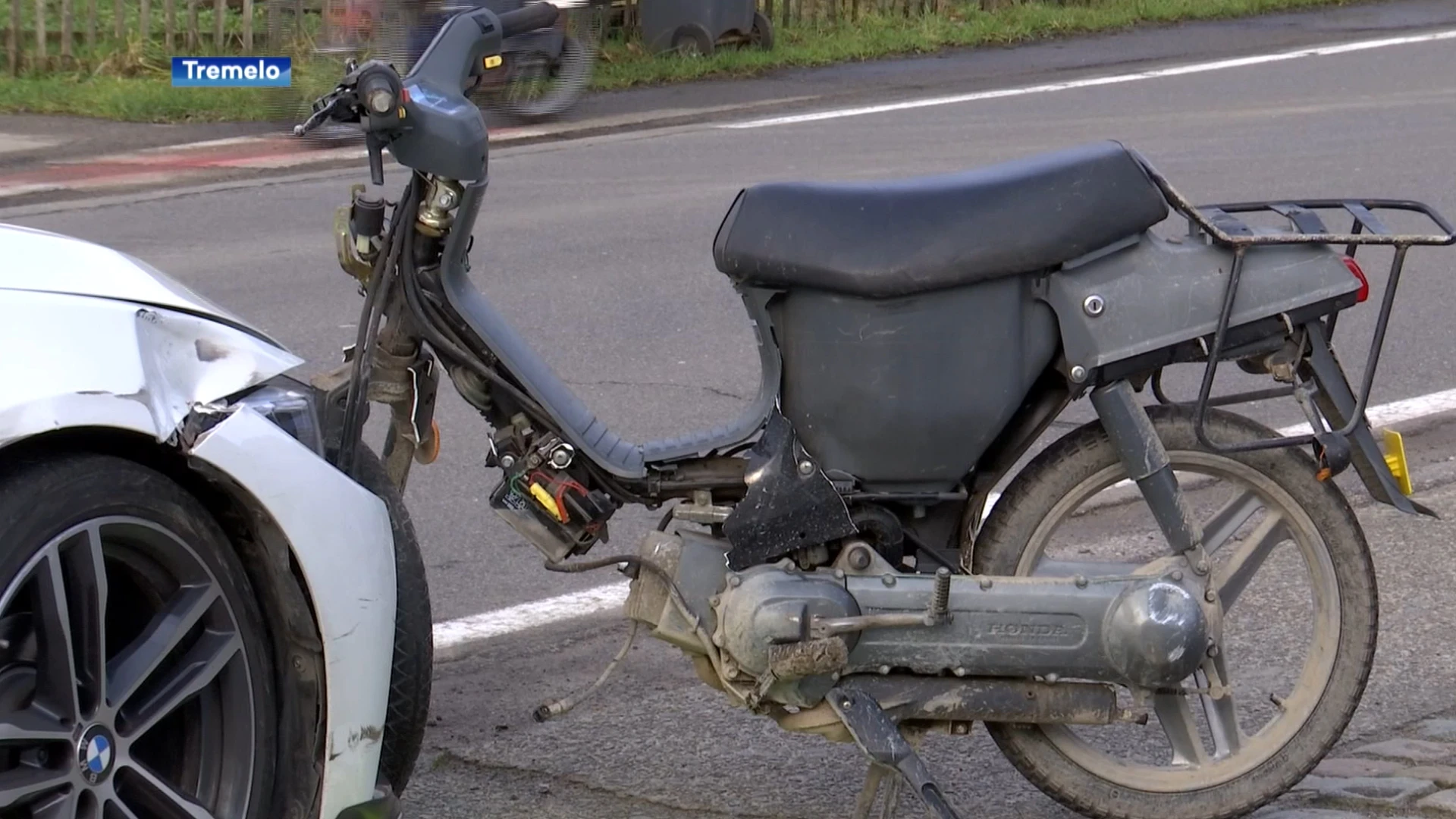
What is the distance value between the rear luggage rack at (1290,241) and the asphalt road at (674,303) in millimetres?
887

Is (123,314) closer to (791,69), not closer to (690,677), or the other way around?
(690,677)

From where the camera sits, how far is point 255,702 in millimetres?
3133

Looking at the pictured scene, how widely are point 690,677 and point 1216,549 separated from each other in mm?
1341

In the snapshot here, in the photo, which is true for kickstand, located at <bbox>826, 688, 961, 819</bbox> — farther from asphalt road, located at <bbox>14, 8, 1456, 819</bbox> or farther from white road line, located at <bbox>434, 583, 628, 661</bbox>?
white road line, located at <bbox>434, 583, 628, 661</bbox>

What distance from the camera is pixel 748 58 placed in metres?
15.0

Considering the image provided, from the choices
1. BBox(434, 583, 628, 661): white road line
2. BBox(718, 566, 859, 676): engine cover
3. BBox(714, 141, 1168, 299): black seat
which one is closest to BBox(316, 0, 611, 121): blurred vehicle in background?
BBox(434, 583, 628, 661): white road line

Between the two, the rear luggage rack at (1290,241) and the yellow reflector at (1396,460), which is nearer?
the rear luggage rack at (1290,241)

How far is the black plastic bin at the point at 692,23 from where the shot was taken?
15.1 m

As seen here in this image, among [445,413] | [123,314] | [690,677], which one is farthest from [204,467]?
[445,413]

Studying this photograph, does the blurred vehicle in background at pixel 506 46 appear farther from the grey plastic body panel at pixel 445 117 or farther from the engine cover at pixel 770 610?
the engine cover at pixel 770 610

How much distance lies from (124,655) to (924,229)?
1.53m

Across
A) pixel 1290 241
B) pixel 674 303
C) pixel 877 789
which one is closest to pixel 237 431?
pixel 877 789

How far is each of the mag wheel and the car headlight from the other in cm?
20

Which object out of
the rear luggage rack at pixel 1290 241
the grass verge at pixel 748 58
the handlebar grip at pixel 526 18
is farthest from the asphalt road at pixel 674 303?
the grass verge at pixel 748 58
